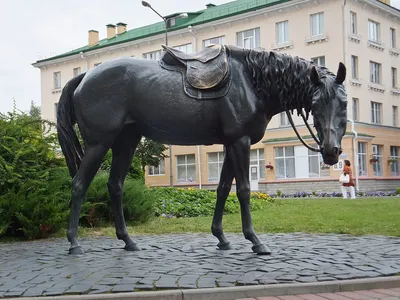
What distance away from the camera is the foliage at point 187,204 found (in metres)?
14.6

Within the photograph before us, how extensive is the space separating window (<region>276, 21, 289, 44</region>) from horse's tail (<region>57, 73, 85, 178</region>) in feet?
114

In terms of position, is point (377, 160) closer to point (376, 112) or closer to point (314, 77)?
point (376, 112)

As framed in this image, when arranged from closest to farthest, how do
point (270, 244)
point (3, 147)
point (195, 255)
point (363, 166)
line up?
1. point (195, 255)
2. point (270, 244)
3. point (3, 147)
4. point (363, 166)

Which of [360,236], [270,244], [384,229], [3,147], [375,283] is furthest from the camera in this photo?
[3,147]

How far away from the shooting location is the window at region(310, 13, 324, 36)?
124 ft

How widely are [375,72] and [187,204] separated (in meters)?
29.2

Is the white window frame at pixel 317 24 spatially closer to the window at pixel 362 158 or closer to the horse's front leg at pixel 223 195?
the window at pixel 362 158

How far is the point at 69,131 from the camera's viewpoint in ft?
23.1

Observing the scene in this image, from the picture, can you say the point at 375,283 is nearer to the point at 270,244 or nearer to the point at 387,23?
the point at 270,244

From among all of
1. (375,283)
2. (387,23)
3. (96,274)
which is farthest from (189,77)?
(387,23)

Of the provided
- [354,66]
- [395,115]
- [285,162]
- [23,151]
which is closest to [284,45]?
[354,66]

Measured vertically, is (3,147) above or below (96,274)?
above

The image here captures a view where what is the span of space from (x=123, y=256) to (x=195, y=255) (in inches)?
35.5

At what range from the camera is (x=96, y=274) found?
5.16 m
